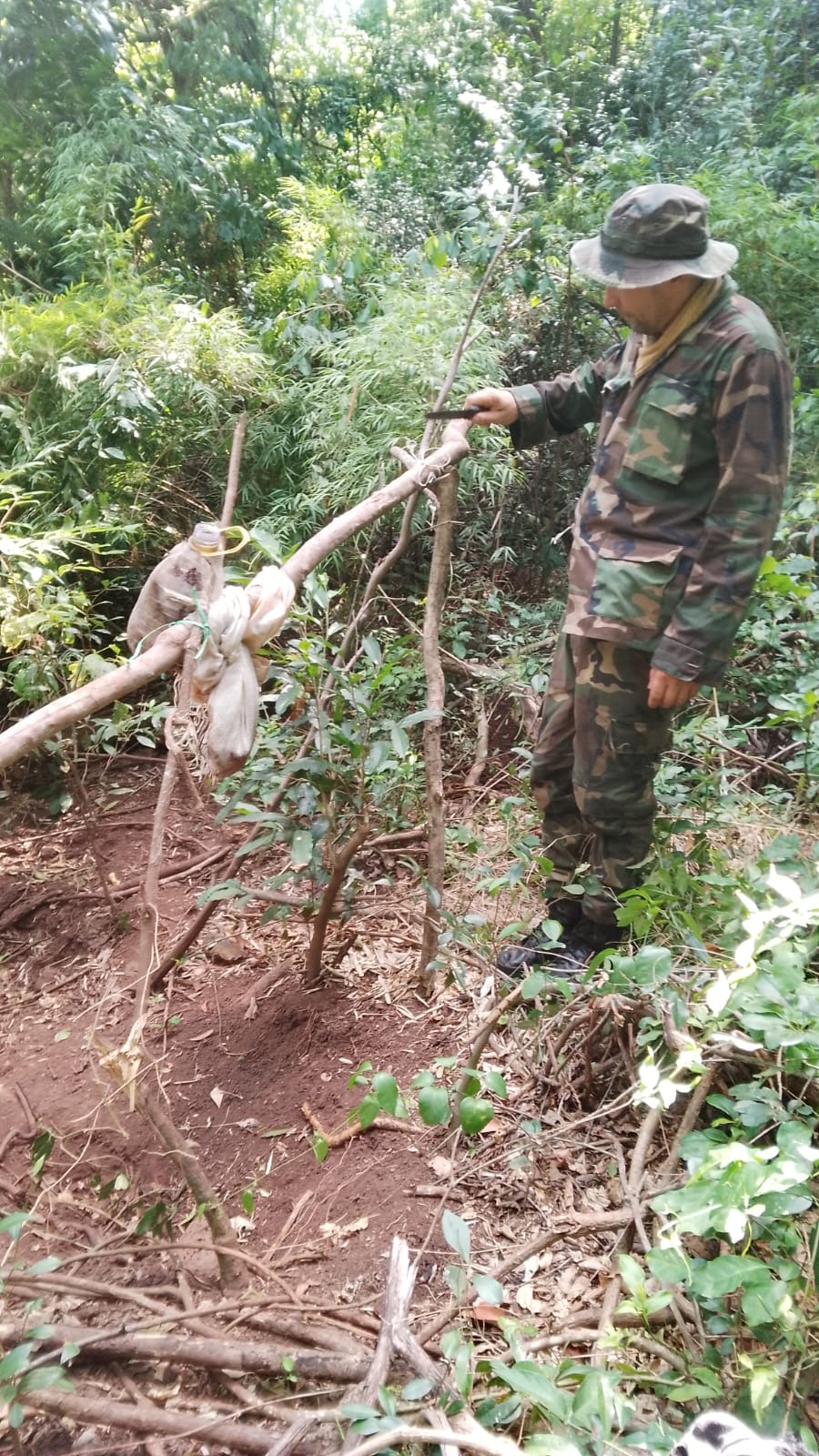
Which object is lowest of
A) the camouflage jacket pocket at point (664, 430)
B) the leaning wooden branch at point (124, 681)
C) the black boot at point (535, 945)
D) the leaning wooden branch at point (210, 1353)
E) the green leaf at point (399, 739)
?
the black boot at point (535, 945)

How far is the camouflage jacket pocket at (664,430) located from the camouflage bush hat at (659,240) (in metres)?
0.22

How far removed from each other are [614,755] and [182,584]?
1186mm

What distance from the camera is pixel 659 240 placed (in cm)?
170

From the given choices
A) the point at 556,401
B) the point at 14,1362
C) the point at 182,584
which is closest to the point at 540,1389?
the point at 14,1362

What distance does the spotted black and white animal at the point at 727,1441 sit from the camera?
83 cm

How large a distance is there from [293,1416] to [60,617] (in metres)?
2.12

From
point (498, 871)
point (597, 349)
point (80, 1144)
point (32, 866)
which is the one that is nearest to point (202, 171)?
point (597, 349)

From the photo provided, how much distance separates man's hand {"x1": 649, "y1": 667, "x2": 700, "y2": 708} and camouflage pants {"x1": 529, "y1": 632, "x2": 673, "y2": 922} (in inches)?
3.7

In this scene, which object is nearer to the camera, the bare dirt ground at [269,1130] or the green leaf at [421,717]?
the bare dirt ground at [269,1130]

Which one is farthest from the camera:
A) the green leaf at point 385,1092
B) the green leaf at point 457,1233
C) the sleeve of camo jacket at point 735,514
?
the sleeve of camo jacket at point 735,514

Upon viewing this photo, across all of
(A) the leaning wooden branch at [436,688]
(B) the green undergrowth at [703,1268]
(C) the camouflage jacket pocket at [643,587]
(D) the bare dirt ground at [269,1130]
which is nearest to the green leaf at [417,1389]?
(B) the green undergrowth at [703,1268]

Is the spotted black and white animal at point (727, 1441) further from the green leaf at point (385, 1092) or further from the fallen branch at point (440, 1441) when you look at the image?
the green leaf at point (385, 1092)

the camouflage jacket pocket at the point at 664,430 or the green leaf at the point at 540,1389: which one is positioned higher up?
the camouflage jacket pocket at the point at 664,430

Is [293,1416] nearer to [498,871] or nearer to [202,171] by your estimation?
[498,871]
